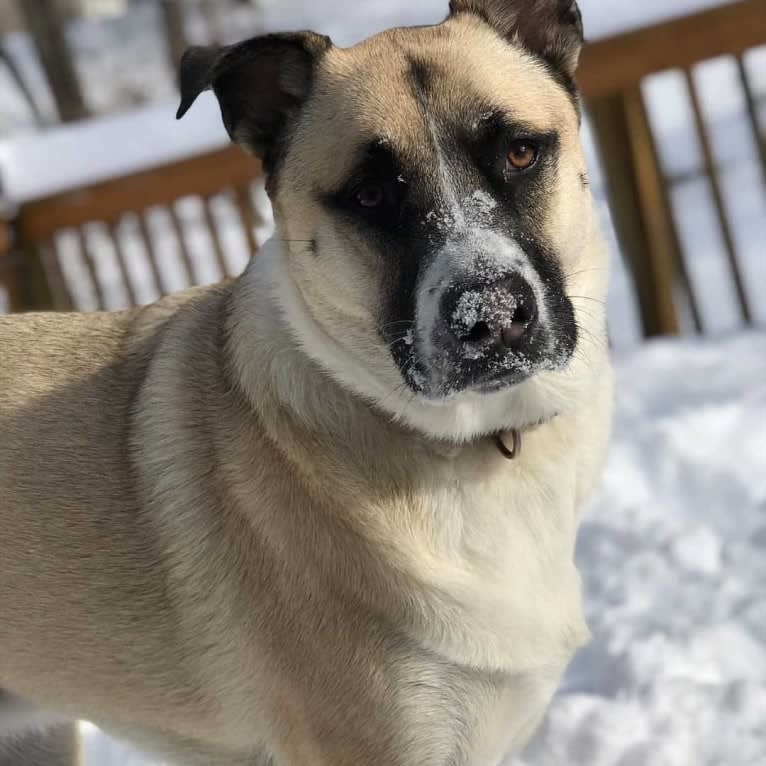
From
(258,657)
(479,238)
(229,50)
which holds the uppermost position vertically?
(229,50)

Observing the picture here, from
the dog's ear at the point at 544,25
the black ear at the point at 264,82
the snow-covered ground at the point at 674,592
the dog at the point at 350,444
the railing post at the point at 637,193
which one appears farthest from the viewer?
the railing post at the point at 637,193

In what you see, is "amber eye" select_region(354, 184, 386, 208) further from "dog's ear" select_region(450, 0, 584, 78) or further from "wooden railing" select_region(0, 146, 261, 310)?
"wooden railing" select_region(0, 146, 261, 310)

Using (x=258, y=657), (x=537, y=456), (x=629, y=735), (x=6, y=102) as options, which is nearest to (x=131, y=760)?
(x=258, y=657)

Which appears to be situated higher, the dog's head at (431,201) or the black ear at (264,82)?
the black ear at (264,82)

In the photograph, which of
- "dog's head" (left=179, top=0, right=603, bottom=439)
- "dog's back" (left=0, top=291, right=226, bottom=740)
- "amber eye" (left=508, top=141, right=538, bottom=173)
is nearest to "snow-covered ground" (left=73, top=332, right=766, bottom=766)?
"dog's back" (left=0, top=291, right=226, bottom=740)

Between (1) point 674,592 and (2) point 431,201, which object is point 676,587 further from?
(2) point 431,201

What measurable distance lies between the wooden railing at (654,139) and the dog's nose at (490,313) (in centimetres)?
350

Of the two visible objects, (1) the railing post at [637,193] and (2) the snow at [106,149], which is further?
(2) the snow at [106,149]

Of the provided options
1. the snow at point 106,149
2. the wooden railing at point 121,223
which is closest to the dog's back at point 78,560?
the wooden railing at point 121,223

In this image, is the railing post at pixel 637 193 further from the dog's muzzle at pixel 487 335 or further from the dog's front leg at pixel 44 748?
the dog's front leg at pixel 44 748

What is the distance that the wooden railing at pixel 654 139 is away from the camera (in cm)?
477

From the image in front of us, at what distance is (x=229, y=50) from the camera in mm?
2066

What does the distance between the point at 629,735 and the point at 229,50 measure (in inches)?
75.2

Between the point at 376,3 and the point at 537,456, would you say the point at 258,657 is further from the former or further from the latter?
→ the point at 376,3
